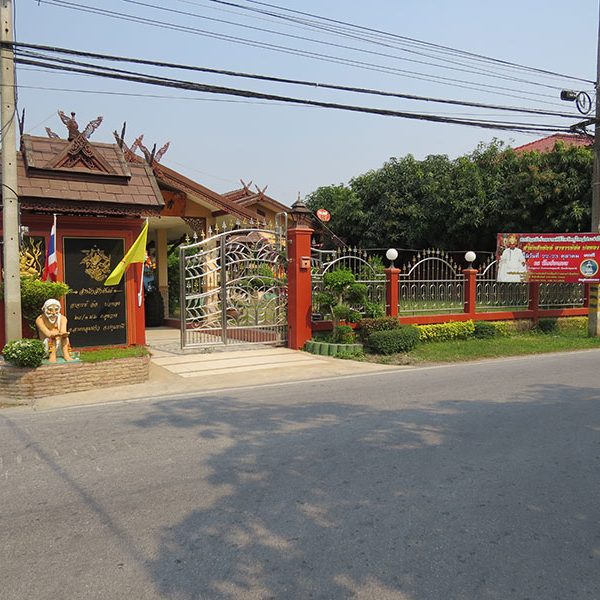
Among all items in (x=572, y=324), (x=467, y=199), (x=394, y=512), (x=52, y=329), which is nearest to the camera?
(x=394, y=512)

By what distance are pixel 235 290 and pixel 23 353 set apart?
511 centimetres

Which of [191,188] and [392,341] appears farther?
[191,188]

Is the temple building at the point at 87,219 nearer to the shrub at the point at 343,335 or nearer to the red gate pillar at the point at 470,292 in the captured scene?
the shrub at the point at 343,335

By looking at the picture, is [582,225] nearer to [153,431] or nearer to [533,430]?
[533,430]

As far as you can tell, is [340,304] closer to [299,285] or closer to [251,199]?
[299,285]

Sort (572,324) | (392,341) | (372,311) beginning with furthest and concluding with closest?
1. (572,324)
2. (372,311)
3. (392,341)

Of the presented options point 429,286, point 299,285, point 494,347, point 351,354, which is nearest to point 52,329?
point 299,285

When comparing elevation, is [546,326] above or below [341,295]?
below

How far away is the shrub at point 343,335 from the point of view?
1242 cm

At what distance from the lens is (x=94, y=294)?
11.1 meters

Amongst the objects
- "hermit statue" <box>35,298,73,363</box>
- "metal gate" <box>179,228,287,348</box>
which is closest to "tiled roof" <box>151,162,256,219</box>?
"metal gate" <box>179,228,287,348</box>

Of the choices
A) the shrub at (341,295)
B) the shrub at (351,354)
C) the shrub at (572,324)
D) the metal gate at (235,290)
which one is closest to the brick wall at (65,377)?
the metal gate at (235,290)

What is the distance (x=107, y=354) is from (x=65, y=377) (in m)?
1.33

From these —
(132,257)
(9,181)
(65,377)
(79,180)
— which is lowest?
(65,377)
